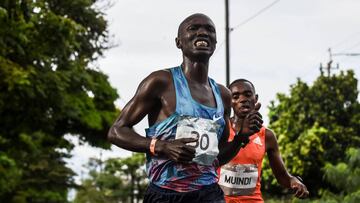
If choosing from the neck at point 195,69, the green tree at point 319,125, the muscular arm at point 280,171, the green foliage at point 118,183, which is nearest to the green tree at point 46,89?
the green tree at point 319,125

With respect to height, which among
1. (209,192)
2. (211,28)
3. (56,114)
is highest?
(56,114)

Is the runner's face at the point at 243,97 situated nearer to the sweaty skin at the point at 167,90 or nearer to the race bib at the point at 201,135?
the sweaty skin at the point at 167,90

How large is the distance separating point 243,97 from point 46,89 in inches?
587

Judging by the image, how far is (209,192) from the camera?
183 inches

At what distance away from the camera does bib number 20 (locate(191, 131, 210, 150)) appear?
4539mm

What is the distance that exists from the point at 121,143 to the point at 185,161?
0.40 m

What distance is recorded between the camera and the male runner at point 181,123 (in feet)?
14.9

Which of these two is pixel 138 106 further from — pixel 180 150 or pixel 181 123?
pixel 180 150

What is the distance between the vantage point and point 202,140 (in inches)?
179

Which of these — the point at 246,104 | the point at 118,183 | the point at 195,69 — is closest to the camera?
the point at 195,69

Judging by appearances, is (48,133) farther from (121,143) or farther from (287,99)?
(121,143)

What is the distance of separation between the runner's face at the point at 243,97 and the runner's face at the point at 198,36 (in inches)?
72.7

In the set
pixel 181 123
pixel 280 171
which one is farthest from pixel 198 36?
pixel 280 171

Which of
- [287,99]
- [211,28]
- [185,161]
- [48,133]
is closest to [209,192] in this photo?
[185,161]
